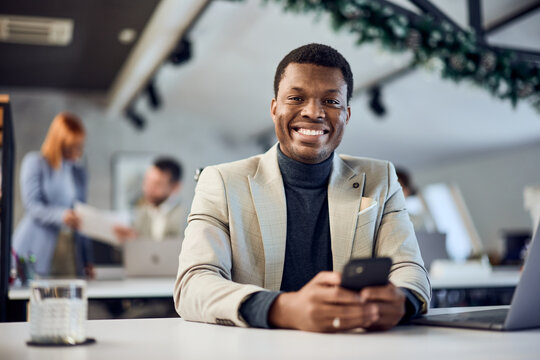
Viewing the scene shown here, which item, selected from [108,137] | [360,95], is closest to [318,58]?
[360,95]

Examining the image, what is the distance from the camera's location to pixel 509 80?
3.64 metres

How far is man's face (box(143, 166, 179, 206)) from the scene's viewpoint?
4.40 meters

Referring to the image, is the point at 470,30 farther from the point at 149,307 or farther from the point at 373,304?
the point at 373,304

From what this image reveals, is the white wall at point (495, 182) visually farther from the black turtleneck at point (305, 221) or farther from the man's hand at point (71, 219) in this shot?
the black turtleneck at point (305, 221)

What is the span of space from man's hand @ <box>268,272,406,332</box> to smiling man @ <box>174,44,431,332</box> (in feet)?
0.73

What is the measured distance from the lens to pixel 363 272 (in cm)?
97

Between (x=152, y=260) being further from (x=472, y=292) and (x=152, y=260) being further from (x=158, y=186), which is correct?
(x=472, y=292)

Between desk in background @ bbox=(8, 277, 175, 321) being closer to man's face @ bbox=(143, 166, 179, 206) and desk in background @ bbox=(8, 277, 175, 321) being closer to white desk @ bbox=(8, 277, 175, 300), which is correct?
white desk @ bbox=(8, 277, 175, 300)

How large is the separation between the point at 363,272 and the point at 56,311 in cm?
47

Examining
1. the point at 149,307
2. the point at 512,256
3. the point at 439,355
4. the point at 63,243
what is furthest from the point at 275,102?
the point at 512,256

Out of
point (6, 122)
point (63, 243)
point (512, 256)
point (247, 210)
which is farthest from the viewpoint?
point (512, 256)

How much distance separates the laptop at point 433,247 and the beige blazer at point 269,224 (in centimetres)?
176

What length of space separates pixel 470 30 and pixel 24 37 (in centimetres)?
423

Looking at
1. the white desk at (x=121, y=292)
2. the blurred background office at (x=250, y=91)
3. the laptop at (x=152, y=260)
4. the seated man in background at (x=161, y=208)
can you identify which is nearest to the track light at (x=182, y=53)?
the blurred background office at (x=250, y=91)
